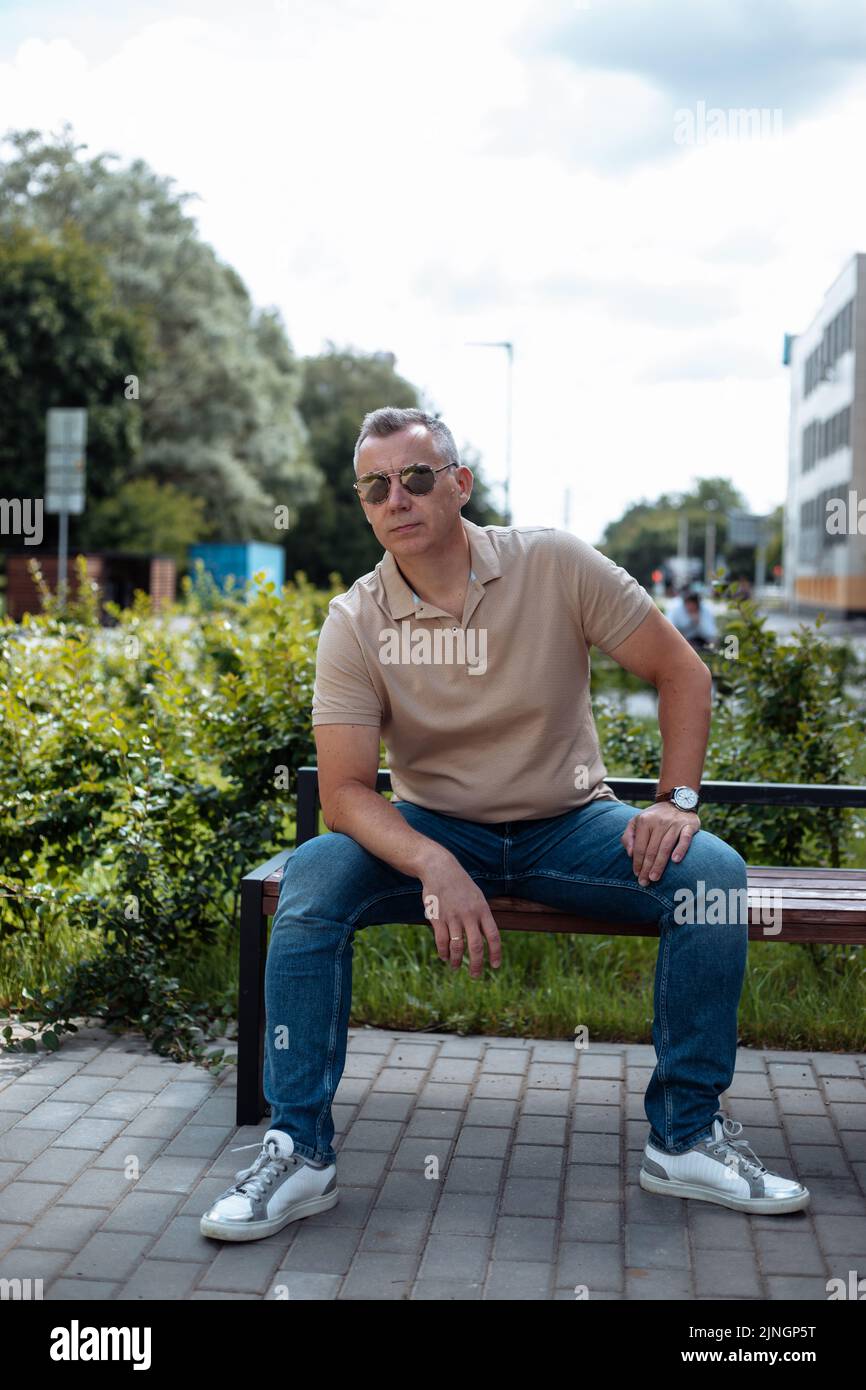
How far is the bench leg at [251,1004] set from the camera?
3.80m

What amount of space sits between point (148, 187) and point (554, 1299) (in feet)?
168

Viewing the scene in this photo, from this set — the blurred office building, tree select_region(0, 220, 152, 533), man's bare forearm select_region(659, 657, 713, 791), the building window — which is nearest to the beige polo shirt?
man's bare forearm select_region(659, 657, 713, 791)

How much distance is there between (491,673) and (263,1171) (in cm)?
122

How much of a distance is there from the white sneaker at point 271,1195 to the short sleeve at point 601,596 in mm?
1372

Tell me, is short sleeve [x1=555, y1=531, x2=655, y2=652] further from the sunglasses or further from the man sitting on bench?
the sunglasses

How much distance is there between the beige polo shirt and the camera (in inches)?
143

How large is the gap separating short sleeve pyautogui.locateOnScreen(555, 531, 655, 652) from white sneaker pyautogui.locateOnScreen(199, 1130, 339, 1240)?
1.37 metres

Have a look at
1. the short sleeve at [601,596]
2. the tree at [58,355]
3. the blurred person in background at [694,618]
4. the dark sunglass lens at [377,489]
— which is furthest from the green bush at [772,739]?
the tree at [58,355]

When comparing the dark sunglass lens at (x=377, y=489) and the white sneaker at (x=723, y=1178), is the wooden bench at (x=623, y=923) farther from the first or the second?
the dark sunglass lens at (x=377, y=489)

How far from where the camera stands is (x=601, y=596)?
3.70 m

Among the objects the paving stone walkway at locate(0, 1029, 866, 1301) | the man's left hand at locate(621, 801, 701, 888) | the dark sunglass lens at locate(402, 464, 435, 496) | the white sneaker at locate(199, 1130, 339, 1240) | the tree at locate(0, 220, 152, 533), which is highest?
the tree at locate(0, 220, 152, 533)

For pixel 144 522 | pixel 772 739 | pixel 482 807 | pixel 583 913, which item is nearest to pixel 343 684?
pixel 482 807
